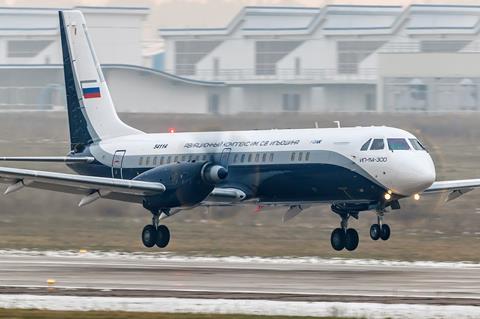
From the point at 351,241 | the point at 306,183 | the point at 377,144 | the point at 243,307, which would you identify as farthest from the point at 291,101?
the point at 243,307

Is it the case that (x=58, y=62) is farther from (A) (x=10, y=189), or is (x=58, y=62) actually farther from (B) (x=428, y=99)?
(A) (x=10, y=189)

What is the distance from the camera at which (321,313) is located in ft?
80.3

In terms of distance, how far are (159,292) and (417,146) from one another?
486 inches

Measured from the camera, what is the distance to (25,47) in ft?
391

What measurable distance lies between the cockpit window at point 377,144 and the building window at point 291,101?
6870cm

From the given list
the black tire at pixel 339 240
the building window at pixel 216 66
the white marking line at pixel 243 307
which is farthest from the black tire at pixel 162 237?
the building window at pixel 216 66

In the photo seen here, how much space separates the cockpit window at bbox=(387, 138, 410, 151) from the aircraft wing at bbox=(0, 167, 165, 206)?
7.19 metres

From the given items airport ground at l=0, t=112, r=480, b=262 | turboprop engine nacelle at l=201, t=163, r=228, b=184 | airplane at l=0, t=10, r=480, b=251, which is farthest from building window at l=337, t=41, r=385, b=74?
turboprop engine nacelle at l=201, t=163, r=228, b=184

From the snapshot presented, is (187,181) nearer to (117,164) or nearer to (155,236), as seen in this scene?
(155,236)

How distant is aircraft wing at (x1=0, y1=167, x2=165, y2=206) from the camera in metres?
35.8

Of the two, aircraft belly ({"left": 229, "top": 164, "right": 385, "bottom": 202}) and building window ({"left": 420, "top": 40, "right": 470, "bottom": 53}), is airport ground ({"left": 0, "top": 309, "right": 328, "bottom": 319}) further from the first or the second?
building window ({"left": 420, "top": 40, "right": 470, "bottom": 53})

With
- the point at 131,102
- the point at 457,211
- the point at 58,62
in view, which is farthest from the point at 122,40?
the point at 457,211

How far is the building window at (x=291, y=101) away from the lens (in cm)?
10659

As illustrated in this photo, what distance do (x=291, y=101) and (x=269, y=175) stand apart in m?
68.5
